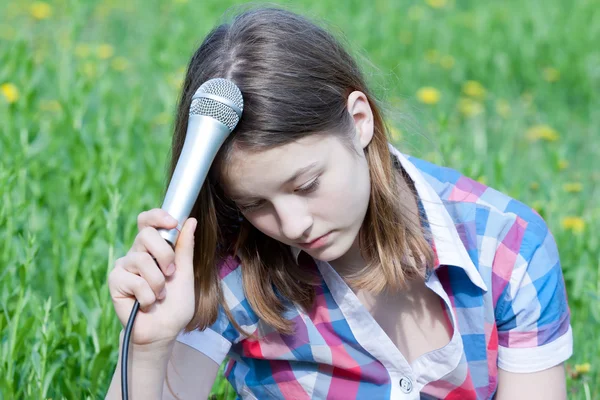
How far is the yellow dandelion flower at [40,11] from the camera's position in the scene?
4.64 m

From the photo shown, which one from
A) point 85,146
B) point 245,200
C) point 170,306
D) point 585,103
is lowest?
point 585,103

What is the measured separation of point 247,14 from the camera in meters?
1.58

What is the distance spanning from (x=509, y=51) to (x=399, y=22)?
0.57 meters

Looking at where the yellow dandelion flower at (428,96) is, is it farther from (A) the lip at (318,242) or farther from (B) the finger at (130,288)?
(B) the finger at (130,288)

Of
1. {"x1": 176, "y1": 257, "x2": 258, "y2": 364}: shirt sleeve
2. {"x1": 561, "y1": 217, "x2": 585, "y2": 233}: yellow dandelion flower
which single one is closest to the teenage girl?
{"x1": 176, "y1": 257, "x2": 258, "y2": 364}: shirt sleeve

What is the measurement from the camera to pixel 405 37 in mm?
4449

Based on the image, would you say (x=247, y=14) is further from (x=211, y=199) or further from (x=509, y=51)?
(x=509, y=51)

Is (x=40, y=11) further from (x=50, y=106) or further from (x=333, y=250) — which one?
(x=333, y=250)

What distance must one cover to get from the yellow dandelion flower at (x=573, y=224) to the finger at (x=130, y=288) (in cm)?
146

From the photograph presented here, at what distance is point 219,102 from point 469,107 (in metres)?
2.52

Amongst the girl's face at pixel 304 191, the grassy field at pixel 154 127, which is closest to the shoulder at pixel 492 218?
the grassy field at pixel 154 127

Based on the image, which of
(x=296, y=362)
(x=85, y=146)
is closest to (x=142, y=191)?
(x=85, y=146)

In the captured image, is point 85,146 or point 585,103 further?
point 585,103

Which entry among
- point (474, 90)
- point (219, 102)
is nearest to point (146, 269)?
point (219, 102)
